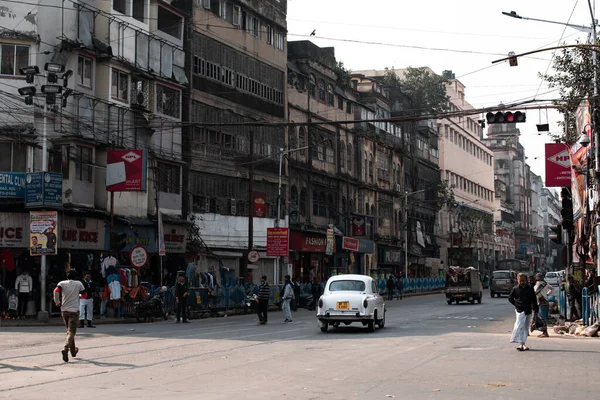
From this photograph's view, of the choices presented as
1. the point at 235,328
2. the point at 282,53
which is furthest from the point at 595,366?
the point at 282,53

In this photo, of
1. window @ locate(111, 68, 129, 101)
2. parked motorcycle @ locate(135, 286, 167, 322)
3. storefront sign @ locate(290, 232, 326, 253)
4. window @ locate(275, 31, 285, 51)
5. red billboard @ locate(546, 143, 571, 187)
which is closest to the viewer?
parked motorcycle @ locate(135, 286, 167, 322)

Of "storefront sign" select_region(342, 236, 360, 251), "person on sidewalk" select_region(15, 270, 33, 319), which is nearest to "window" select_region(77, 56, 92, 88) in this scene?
"person on sidewalk" select_region(15, 270, 33, 319)

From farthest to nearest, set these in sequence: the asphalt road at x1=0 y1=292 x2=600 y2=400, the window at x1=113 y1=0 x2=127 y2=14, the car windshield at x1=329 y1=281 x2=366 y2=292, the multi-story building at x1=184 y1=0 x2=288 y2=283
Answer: the multi-story building at x1=184 y1=0 x2=288 y2=283
the window at x1=113 y1=0 x2=127 y2=14
the car windshield at x1=329 y1=281 x2=366 y2=292
the asphalt road at x1=0 y1=292 x2=600 y2=400

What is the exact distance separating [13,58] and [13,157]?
4.24m

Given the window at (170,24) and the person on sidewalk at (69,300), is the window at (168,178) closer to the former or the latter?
the window at (170,24)

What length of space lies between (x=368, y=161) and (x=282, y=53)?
66.2 ft

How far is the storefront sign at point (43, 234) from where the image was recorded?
3136cm

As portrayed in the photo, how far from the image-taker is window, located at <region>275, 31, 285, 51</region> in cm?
5847

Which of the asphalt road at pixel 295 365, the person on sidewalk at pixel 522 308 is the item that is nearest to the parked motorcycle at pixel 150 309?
the asphalt road at pixel 295 365

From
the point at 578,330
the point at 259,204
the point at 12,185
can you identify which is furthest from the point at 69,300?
the point at 259,204

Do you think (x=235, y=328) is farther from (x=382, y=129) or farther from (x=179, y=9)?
(x=382, y=129)

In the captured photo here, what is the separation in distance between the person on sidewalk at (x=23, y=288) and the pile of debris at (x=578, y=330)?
63.5 feet

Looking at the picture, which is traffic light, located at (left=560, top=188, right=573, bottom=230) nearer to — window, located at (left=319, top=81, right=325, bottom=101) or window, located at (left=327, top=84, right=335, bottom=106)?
window, located at (left=319, top=81, right=325, bottom=101)

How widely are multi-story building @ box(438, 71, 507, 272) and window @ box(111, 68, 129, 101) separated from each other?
61309 mm
